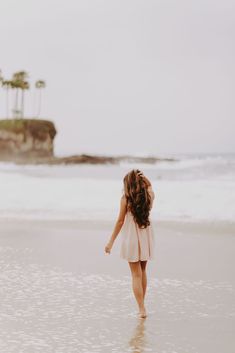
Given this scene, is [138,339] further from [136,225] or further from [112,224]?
[112,224]

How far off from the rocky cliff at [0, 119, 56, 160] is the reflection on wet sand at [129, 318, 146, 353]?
79183 mm

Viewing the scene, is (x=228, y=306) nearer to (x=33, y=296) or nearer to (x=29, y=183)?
(x=33, y=296)

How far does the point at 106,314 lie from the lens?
19.6ft

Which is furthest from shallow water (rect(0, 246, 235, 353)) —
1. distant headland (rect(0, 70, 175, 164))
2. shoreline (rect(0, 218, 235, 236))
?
distant headland (rect(0, 70, 175, 164))

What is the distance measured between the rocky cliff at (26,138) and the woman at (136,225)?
78.7 metres

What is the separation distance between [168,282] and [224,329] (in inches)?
76.1

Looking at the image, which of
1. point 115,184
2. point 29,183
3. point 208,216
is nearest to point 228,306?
point 208,216

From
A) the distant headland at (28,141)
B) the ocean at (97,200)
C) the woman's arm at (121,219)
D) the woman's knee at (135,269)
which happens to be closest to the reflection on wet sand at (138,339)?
the woman's knee at (135,269)

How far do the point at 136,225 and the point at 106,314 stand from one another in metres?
0.88

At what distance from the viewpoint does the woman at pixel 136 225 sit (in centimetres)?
598

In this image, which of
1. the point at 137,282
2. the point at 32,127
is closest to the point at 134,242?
the point at 137,282

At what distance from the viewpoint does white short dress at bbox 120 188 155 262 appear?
600cm

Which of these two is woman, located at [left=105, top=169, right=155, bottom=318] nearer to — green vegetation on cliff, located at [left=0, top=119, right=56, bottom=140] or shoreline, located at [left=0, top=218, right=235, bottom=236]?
shoreline, located at [left=0, top=218, right=235, bottom=236]

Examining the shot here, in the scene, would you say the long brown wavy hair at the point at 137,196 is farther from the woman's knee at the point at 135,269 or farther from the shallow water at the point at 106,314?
the shallow water at the point at 106,314
